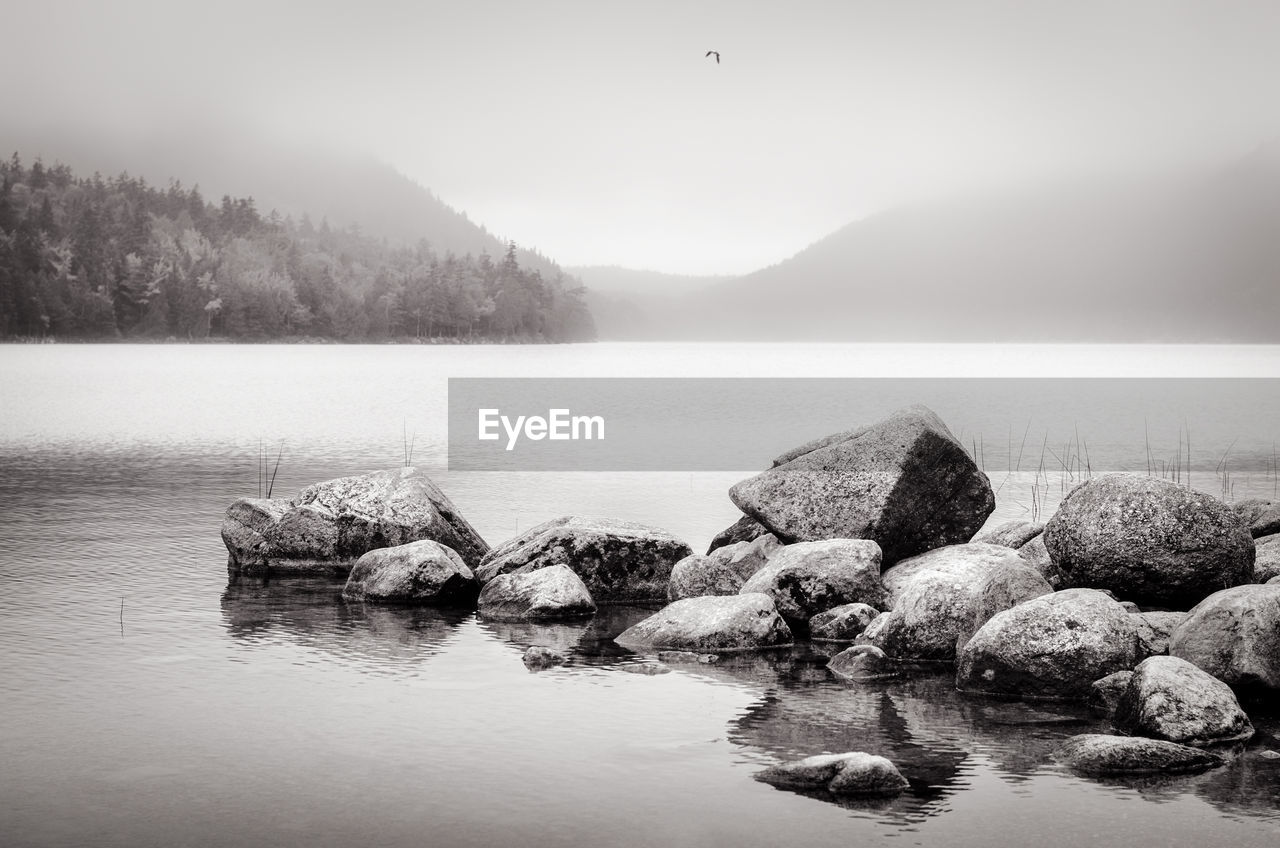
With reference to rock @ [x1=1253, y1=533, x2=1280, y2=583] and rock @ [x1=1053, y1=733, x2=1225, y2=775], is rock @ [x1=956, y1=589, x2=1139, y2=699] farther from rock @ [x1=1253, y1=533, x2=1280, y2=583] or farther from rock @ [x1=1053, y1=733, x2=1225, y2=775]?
rock @ [x1=1253, y1=533, x2=1280, y2=583]

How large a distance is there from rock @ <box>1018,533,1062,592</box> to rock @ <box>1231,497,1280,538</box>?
2967 mm

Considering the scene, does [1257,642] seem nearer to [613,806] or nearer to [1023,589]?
[1023,589]

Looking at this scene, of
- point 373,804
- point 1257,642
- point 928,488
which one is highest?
point 928,488

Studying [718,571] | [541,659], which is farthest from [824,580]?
[541,659]

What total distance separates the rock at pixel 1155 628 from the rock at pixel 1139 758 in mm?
2504

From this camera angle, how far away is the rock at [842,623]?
1520 centimetres

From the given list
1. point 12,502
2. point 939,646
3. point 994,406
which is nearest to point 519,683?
point 939,646

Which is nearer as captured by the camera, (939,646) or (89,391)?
(939,646)

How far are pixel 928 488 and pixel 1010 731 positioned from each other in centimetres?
628

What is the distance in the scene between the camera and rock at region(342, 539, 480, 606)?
1698 centimetres

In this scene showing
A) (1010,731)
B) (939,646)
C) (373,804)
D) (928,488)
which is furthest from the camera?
(928,488)

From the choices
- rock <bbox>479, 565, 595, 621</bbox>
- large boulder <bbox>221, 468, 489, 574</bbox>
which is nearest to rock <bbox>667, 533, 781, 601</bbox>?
rock <bbox>479, 565, 595, 621</bbox>

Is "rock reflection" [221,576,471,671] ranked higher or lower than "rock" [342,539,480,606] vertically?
lower

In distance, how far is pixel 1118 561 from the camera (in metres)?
14.6
